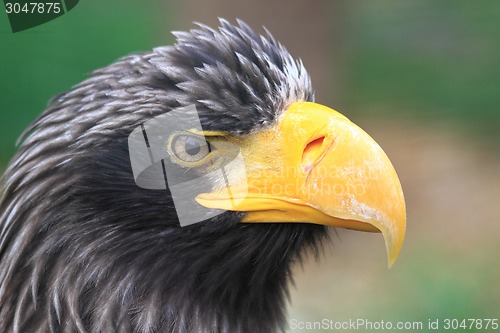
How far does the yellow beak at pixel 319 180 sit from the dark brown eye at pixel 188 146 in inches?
4.2

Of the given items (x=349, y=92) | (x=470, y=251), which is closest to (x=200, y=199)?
(x=470, y=251)

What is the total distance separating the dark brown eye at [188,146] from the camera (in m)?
2.03

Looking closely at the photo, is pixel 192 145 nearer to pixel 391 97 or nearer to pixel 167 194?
pixel 167 194

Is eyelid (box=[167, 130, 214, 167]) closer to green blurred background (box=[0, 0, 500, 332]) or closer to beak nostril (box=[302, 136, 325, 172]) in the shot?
beak nostril (box=[302, 136, 325, 172])

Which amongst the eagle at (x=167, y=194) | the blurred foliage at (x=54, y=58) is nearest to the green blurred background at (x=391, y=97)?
the blurred foliage at (x=54, y=58)

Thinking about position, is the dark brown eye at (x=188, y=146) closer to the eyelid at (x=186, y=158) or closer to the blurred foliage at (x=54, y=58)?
the eyelid at (x=186, y=158)

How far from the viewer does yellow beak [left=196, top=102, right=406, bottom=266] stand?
77.5 inches

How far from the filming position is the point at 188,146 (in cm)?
203

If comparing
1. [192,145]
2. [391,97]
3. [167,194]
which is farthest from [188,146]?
[391,97]

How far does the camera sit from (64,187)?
2.04 m

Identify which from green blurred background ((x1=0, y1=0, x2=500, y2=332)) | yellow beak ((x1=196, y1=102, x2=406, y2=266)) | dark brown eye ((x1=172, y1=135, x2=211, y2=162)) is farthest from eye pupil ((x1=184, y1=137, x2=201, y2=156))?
green blurred background ((x1=0, y1=0, x2=500, y2=332))

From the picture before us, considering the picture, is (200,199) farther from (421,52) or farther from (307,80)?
(421,52)

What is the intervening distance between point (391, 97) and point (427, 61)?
48 cm

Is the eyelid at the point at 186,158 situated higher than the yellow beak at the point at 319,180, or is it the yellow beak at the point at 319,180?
the eyelid at the point at 186,158
